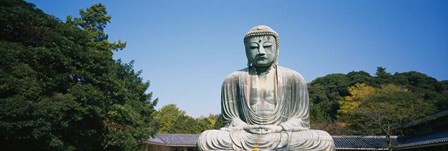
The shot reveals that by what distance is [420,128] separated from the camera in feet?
87.5

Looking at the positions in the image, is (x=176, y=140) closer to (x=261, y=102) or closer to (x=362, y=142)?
(x=362, y=142)

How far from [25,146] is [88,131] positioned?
276 centimetres

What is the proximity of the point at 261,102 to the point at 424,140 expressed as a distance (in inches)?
846

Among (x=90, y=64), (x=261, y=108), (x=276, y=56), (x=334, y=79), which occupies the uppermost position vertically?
(x=334, y=79)

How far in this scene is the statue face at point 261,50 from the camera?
7.17 metres

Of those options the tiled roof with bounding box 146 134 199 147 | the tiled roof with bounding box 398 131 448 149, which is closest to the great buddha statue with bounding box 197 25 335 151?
the tiled roof with bounding box 398 131 448 149

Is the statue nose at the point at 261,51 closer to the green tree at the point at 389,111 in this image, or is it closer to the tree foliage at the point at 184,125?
the green tree at the point at 389,111

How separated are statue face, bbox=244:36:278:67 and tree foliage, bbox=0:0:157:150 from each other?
947cm

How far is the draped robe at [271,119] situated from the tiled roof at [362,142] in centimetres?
2420

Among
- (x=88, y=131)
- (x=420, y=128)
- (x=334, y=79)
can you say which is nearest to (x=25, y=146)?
(x=88, y=131)

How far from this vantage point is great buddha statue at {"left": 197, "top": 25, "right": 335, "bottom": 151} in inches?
246

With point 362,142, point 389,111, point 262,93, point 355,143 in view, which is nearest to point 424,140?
point 389,111

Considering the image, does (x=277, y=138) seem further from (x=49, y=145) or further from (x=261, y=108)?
(x=49, y=145)

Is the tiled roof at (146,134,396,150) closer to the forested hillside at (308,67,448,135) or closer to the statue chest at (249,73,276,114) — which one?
the forested hillside at (308,67,448,135)
